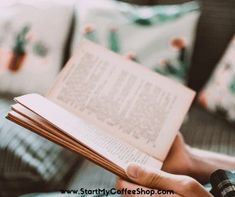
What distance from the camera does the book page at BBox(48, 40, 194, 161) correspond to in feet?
2.75

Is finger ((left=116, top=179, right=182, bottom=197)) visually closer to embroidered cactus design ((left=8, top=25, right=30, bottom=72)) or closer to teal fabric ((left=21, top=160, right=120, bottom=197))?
teal fabric ((left=21, top=160, right=120, bottom=197))

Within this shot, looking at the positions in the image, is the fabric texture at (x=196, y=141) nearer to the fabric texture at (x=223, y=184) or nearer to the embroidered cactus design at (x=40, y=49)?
the fabric texture at (x=223, y=184)

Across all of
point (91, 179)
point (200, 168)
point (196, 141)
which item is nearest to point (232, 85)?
point (196, 141)

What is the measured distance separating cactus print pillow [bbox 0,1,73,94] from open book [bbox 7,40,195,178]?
0.43m

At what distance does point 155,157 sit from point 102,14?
0.69 m

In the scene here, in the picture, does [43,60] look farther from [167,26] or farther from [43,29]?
[167,26]

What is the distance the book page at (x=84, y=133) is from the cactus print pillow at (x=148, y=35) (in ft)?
1.93

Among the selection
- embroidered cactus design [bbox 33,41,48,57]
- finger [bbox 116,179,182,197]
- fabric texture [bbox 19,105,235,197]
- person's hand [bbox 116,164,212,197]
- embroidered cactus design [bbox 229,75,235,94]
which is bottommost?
fabric texture [bbox 19,105,235,197]

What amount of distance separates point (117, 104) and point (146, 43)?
1.73ft

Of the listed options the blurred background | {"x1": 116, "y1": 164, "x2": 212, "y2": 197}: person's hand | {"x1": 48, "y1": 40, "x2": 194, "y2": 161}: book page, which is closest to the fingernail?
{"x1": 116, "y1": 164, "x2": 212, "y2": 197}: person's hand

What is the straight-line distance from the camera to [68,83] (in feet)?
2.83

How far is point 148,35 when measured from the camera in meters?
1.36

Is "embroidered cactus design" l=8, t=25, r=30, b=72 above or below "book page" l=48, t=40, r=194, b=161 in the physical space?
below

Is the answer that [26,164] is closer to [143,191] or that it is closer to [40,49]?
[143,191]
